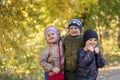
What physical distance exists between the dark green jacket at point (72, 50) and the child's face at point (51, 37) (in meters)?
0.15

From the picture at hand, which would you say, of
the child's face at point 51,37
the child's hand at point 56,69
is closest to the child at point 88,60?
the child's hand at point 56,69

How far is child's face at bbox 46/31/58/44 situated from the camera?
5.00m

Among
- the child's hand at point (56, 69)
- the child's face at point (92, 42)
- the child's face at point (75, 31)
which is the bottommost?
the child's hand at point (56, 69)

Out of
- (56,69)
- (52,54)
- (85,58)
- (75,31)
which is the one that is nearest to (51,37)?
(52,54)

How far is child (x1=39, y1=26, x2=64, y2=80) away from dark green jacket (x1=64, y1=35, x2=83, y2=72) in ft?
0.24

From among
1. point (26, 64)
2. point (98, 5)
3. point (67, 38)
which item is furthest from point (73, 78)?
point (98, 5)

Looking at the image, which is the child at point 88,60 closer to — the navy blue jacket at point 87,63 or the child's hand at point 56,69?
the navy blue jacket at point 87,63

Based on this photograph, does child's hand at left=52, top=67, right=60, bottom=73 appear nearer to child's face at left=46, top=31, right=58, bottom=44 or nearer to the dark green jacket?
the dark green jacket

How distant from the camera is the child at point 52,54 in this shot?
497 cm

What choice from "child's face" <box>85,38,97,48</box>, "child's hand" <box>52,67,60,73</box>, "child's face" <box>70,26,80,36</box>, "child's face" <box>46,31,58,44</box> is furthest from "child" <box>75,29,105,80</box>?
"child's face" <box>46,31,58,44</box>

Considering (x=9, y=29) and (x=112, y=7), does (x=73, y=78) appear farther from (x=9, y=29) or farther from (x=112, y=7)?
(x=112, y=7)

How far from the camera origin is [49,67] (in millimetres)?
4945

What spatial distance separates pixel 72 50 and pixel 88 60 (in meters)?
0.25

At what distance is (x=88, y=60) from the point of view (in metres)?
4.86
